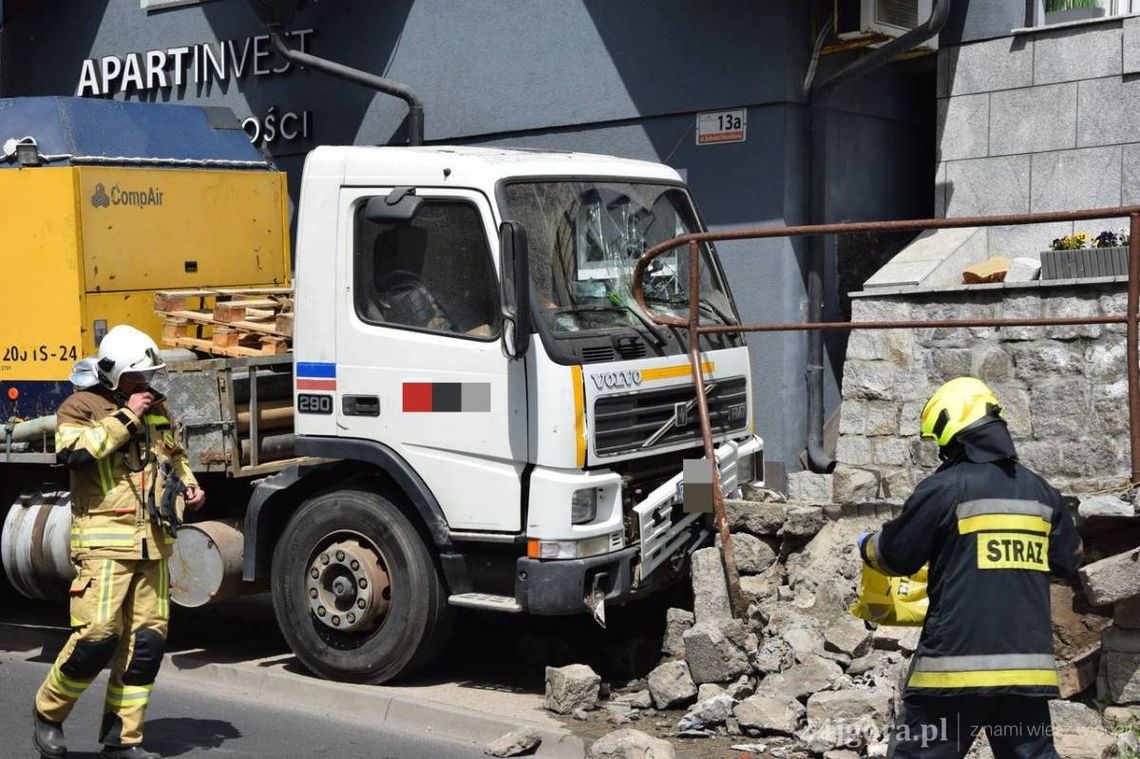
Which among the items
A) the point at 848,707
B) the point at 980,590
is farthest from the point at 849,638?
the point at 980,590

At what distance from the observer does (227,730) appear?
6.87 metres

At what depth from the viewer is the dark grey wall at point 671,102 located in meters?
10.4

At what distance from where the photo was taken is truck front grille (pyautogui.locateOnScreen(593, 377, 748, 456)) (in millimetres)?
6984

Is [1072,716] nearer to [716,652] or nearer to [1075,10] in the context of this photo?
[716,652]

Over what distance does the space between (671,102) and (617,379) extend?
446cm

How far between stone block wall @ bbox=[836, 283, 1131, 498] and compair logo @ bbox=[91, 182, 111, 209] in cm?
476

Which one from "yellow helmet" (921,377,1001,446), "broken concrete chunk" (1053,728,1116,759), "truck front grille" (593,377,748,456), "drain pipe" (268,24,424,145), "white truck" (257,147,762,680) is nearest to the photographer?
"yellow helmet" (921,377,1001,446)

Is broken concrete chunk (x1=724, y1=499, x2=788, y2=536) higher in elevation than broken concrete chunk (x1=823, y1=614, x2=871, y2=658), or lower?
higher

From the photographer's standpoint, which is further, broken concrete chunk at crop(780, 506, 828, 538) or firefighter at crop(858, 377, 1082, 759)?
broken concrete chunk at crop(780, 506, 828, 538)

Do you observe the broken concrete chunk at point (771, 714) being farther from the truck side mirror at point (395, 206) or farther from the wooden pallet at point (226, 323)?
the wooden pallet at point (226, 323)

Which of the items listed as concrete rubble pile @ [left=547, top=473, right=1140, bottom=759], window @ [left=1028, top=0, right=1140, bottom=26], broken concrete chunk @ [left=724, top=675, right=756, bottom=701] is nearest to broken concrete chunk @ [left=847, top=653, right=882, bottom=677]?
concrete rubble pile @ [left=547, top=473, right=1140, bottom=759]

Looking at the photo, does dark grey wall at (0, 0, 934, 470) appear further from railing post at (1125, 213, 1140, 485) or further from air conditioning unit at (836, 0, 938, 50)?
railing post at (1125, 213, 1140, 485)

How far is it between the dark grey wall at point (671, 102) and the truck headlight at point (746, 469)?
2.52m

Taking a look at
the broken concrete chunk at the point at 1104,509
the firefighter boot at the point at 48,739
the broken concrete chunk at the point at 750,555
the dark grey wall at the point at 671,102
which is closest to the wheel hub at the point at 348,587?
the firefighter boot at the point at 48,739
